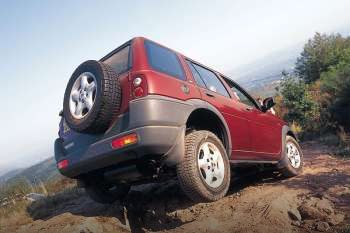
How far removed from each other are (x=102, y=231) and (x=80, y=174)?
691 millimetres

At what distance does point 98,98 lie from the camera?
3635 mm

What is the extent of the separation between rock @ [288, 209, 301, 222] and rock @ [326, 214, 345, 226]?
12.3 inches

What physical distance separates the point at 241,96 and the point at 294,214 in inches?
91.1

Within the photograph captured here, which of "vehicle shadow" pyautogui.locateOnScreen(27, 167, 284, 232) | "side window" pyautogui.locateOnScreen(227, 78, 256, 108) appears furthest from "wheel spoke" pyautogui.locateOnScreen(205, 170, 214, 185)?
"side window" pyautogui.locateOnScreen(227, 78, 256, 108)

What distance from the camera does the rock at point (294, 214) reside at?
13.3ft

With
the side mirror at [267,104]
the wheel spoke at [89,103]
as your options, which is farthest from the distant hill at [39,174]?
the side mirror at [267,104]

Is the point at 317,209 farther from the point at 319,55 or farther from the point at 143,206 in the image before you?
the point at 319,55

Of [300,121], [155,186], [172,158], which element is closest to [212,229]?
[172,158]

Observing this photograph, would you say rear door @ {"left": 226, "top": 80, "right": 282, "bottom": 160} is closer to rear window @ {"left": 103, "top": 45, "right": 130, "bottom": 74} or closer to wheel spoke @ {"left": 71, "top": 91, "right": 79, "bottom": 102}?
rear window @ {"left": 103, "top": 45, "right": 130, "bottom": 74}

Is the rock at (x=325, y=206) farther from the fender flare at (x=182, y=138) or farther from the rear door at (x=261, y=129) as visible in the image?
the fender flare at (x=182, y=138)

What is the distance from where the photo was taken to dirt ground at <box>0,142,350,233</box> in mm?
3984

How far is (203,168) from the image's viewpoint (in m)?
3.98

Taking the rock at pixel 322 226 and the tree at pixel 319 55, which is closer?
the rock at pixel 322 226

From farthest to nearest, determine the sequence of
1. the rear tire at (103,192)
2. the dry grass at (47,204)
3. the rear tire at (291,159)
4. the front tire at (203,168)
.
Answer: the dry grass at (47,204)
the rear tire at (291,159)
the rear tire at (103,192)
the front tire at (203,168)
